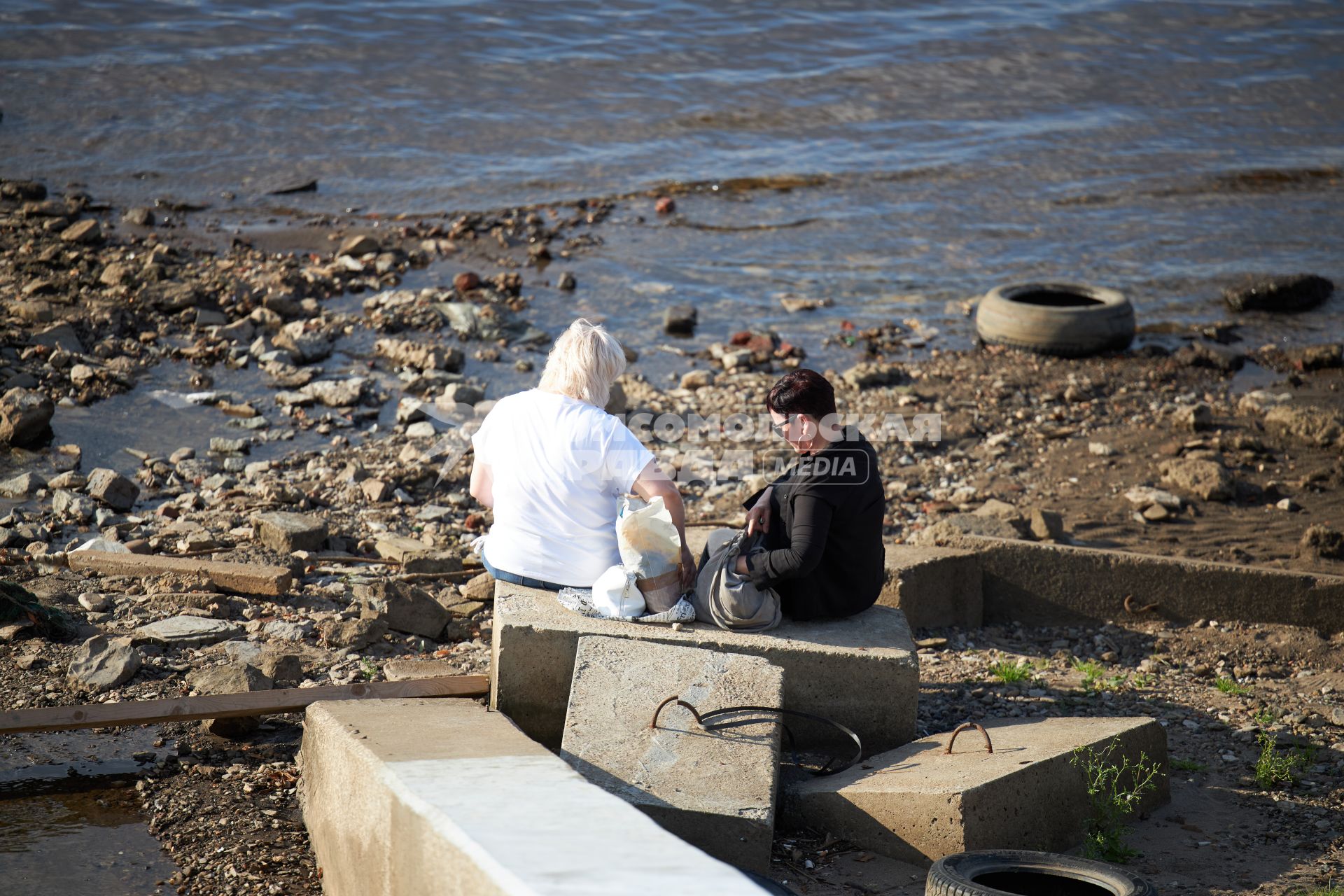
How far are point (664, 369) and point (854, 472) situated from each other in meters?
5.20

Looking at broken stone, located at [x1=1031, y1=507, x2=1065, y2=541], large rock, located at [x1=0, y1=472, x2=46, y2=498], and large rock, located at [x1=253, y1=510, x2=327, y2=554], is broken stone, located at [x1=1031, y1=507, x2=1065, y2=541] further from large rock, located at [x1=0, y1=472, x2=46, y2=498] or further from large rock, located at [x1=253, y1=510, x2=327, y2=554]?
large rock, located at [x1=0, y1=472, x2=46, y2=498]

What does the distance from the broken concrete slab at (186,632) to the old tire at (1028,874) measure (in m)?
3.26

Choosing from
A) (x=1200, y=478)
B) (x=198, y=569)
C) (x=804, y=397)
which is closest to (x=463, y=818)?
(x=804, y=397)

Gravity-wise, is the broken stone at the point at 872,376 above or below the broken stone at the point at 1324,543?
above

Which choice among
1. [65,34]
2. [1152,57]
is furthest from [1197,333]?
[65,34]

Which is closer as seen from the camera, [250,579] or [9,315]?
[250,579]

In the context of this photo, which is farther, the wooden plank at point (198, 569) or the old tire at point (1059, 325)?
the old tire at point (1059, 325)

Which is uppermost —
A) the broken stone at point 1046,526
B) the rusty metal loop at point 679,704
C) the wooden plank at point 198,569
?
the rusty metal loop at point 679,704

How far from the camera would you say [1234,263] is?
13.4 m

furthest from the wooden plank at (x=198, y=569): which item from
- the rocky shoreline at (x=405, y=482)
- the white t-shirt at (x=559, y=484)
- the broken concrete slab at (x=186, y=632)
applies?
the white t-shirt at (x=559, y=484)

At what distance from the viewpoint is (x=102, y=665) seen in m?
4.85

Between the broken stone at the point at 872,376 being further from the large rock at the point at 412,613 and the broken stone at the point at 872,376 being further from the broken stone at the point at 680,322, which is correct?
the large rock at the point at 412,613

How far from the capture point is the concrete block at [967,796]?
3809 millimetres

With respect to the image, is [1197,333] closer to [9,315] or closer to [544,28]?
[9,315]
